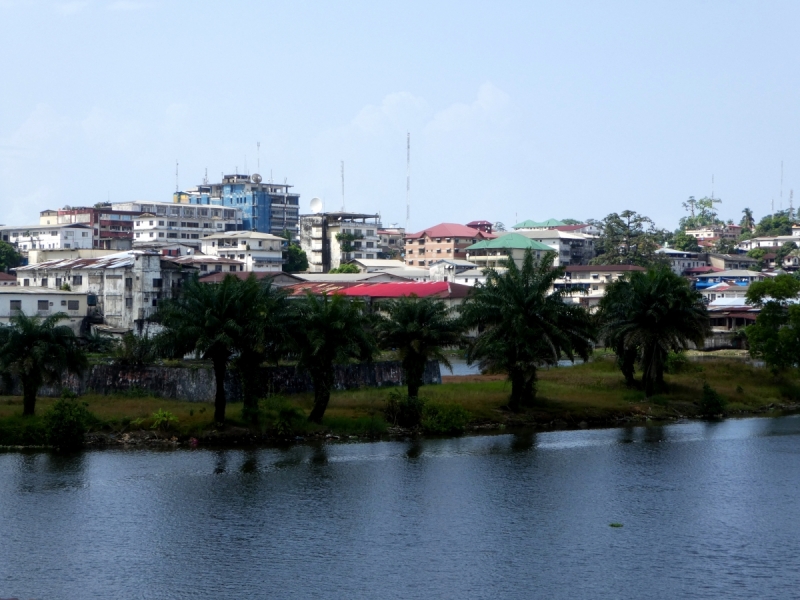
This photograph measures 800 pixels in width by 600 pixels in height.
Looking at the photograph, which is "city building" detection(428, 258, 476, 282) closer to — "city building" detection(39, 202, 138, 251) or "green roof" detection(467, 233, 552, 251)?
"green roof" detection(467, 233, 552, 251)

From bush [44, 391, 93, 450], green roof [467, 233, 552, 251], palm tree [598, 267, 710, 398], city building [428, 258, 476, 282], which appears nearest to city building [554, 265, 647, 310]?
green roof [467, 233, 552, 251]

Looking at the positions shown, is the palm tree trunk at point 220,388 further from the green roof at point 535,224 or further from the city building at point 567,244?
the green roof at point 535,224

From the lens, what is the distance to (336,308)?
144 ft

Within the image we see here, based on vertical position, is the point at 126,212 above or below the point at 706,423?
above

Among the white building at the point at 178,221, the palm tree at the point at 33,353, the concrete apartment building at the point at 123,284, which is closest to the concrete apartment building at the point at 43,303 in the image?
the concrete apartment building at the point at 123,284

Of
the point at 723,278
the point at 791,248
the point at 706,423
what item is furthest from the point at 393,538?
the point at 791,248

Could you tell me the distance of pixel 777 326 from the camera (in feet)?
203

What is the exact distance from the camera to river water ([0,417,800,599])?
2666cm

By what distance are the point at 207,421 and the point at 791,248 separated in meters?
148

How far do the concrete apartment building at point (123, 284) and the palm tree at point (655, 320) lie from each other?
4029cm

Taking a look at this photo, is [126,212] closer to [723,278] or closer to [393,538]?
[723,278]

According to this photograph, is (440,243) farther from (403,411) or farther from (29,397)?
(29,397)

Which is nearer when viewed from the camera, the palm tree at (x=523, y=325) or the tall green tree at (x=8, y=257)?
the palm tree at (x=523, y=325)

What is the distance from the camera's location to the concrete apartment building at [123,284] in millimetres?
84688
